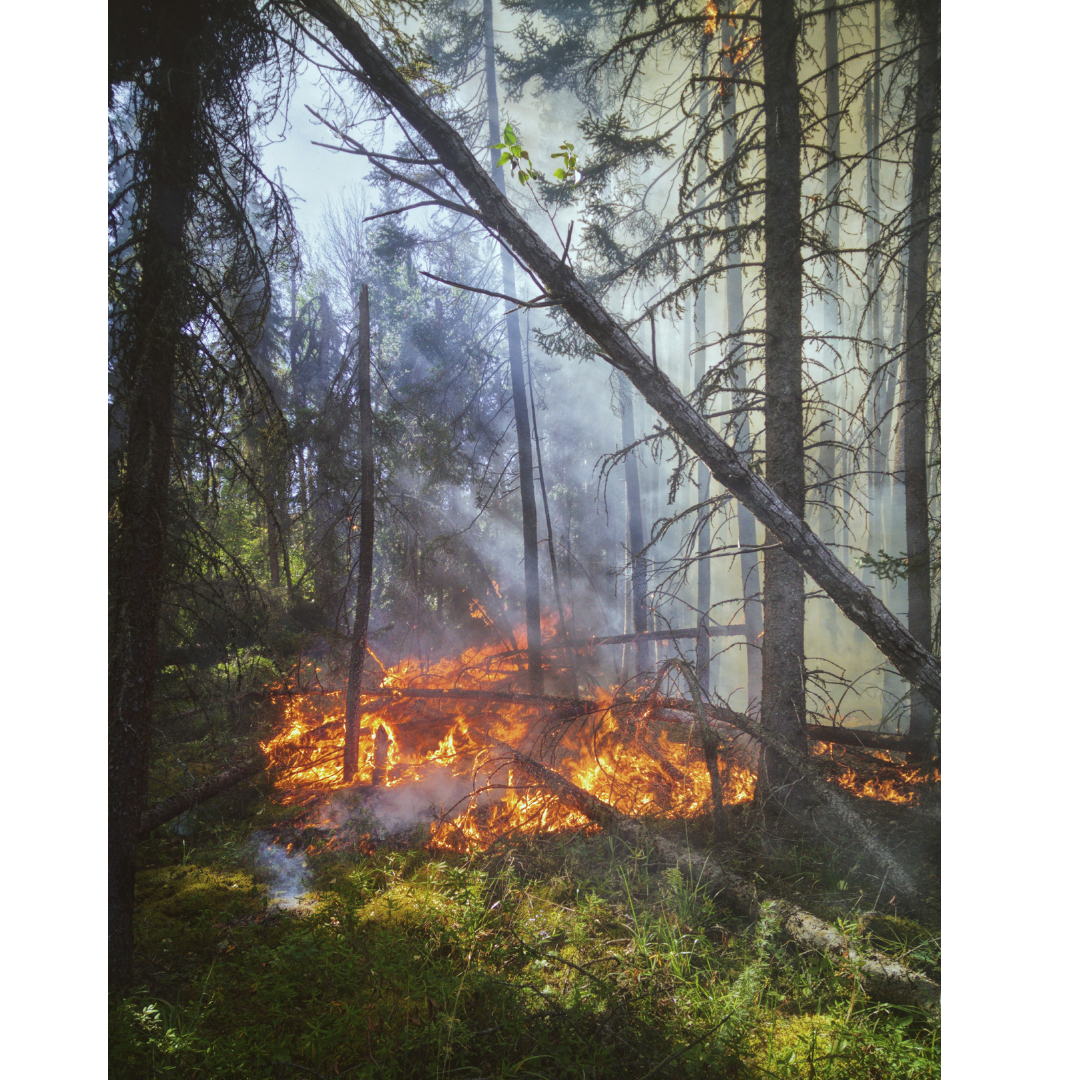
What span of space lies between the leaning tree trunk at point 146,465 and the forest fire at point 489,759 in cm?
253

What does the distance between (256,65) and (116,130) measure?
3.94 feet

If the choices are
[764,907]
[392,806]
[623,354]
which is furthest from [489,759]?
[623,354]

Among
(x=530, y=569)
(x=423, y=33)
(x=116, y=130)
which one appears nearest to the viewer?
(x=116, y=130)

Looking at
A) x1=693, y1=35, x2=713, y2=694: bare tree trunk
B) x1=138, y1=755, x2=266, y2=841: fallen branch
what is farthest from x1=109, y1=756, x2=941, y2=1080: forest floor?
x1=693, y1=35, x2=713, y2=694: bare tree trunk

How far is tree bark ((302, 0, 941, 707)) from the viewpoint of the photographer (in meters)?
3.11

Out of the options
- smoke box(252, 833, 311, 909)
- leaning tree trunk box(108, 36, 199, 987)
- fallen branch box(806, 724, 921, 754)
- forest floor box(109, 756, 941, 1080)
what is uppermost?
leaning tree trunk box(108, 36, 199, 987)

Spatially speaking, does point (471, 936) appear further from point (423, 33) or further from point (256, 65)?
point (423, 33)

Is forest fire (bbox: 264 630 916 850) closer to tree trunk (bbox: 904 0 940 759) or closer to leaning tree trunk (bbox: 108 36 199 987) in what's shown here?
tree trunk (bbox: 904 0 940 759)

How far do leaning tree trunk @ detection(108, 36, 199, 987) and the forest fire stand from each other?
2532 mm

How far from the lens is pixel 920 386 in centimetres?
626

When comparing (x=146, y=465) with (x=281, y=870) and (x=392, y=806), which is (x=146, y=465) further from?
(x=392, y=806)
